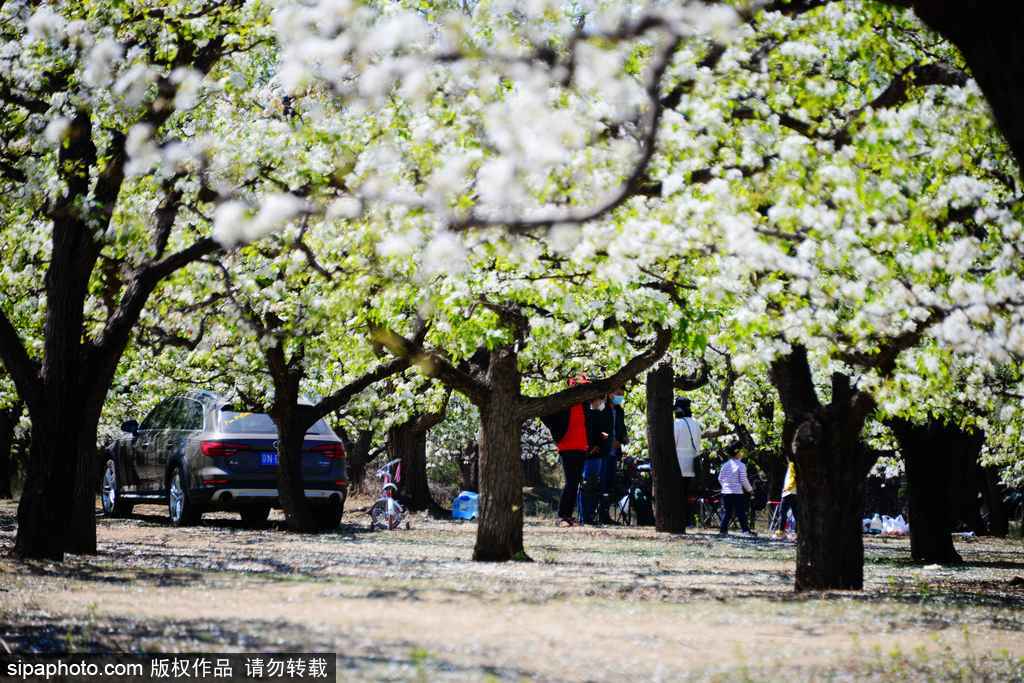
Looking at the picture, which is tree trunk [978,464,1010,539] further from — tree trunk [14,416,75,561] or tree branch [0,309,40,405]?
tree branch [0,309,40,405]

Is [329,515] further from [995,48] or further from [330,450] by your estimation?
[995,48]

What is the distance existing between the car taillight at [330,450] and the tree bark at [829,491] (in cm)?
1009

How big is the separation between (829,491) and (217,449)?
34.4 ft

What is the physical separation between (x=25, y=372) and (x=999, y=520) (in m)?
28.1

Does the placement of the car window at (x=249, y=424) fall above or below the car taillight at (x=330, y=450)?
above

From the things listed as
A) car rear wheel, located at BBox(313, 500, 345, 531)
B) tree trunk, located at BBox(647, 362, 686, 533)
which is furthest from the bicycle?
tree trunk, located at BBox(647, 362, 686, 533)

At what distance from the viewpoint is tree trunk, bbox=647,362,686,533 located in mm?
21781

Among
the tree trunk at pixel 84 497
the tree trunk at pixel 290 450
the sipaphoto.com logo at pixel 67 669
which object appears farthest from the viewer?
the tree trunk at pixel 290 450

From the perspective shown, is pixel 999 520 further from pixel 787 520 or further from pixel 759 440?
pixel 787 520

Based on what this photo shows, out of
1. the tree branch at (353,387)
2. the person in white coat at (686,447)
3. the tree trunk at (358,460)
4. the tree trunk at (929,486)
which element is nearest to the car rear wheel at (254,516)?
the tree branch at (353,387)

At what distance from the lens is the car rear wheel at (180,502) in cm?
1980

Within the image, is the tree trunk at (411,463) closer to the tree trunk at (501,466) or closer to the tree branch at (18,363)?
the tree trunk at (501,466)

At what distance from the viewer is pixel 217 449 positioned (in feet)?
62.9

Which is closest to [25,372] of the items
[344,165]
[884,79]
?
[344,165]
